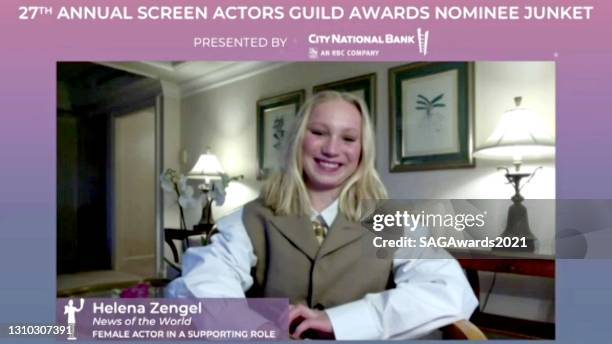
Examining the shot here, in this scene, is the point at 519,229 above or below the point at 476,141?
below

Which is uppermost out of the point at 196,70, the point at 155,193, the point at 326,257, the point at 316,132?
the point at 196,70

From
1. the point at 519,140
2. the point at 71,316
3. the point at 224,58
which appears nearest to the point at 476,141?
the point at 519,140

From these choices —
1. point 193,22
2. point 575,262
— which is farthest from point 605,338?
point 193,22

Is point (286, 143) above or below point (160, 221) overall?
above

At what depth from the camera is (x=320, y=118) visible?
0.63 m

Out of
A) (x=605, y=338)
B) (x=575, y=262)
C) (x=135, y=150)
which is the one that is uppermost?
(x=135, y=150)

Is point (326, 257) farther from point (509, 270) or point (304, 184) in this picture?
point (509, 270)

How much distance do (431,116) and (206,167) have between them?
39 cm

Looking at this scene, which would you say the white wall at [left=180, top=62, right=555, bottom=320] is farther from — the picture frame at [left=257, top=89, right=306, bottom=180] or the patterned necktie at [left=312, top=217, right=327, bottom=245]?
the patterned necktie at [left=312, top=217, right=327, bottom=245]

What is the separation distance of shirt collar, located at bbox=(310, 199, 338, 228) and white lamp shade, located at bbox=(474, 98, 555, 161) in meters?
0.25

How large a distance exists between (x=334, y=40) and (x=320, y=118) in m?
0.13

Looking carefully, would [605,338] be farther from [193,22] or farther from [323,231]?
[193,22]

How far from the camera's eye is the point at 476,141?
24.7 inches

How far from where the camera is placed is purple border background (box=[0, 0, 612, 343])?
0.62 m
